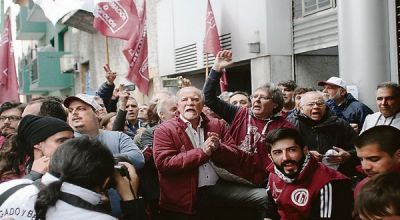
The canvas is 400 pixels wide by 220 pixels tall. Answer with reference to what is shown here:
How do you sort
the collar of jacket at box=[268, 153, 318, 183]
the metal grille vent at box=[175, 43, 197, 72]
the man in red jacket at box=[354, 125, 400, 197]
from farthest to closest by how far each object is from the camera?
1. the metal grille vent at box=[175, 43, 197, 72]
2. the collar of jacket at box=[268, 153, 318, 183]
3. the man in red jacket at box=[354, 125, 400, 197]

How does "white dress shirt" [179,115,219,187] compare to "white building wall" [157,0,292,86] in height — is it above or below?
below

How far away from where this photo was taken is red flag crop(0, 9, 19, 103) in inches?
427

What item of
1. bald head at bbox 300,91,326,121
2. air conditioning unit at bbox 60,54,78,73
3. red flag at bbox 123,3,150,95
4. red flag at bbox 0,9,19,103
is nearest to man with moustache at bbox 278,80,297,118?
bald head at bbox 300,91,326,121

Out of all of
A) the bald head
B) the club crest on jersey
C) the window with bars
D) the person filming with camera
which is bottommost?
the club crest on jersey

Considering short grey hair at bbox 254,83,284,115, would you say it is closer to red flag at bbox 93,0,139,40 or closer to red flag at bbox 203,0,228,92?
Answer: red flag at bbox 203,0,228,92

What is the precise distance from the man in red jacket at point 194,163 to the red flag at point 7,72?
643 cm

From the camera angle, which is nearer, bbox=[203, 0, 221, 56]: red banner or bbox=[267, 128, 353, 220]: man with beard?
bbox=[267, 128, 353, 220]: man with beard

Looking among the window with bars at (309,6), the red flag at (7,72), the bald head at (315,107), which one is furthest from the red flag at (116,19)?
the bald head at (315,107)

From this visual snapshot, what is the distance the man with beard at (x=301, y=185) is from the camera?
3.88 metres

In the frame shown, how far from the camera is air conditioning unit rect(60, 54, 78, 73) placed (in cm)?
2488

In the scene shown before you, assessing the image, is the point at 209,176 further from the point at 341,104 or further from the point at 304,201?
the point at 341,104

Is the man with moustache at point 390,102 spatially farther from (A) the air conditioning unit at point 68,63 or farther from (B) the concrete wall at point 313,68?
(A) the air conditioning unit at point 68,63

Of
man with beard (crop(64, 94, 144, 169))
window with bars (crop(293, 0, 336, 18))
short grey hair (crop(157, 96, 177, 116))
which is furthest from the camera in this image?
window with bars (crop(293, 0, 336, 18))

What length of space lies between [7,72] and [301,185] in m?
8.82
